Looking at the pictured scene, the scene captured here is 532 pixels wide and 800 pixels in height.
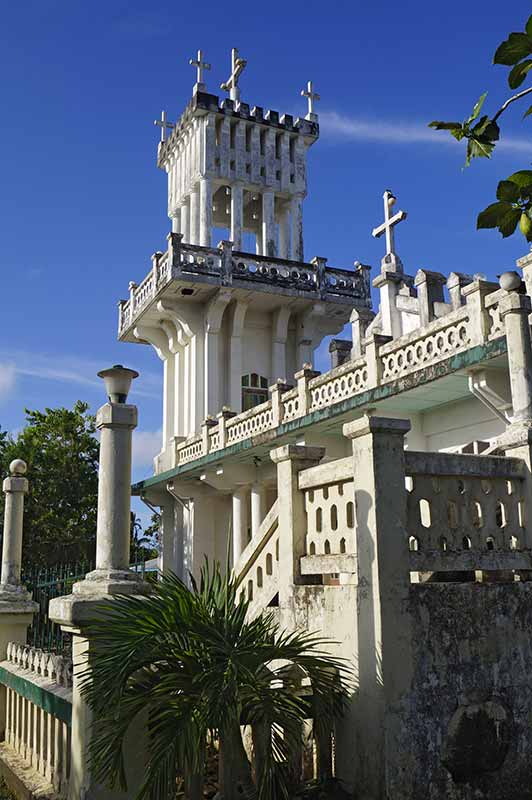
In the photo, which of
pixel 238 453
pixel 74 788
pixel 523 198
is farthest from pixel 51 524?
pixel 523 198

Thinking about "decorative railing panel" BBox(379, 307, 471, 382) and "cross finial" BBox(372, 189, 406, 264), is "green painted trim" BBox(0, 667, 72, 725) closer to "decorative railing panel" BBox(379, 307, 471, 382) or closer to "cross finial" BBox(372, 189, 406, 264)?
"decorative railing panel" BBox(379, 307, 471, 382)

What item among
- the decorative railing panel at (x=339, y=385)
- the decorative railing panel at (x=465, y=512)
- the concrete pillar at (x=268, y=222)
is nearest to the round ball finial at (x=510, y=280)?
the decorative railing panel at (x=465, y=512)

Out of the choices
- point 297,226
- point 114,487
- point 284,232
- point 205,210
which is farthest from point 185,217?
point 114,487

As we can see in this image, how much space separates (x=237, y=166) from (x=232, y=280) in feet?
14.8

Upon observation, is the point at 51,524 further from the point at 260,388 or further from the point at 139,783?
the point at 139,783

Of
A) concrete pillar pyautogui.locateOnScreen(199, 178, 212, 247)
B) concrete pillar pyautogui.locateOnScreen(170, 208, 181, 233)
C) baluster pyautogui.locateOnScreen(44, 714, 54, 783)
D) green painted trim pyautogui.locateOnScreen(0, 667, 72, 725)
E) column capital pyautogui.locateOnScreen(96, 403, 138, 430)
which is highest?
concrete pillar pyautogui.locateOnScreen(170, 208, 181, 233)

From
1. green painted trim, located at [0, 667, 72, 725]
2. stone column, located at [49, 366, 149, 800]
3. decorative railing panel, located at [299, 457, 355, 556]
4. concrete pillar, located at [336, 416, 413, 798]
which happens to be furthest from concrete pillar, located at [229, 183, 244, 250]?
concrete pillar, located at [336, 416, 413, 798]

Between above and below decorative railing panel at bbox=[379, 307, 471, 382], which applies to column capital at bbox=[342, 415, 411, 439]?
below

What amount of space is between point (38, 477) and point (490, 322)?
2213 cm

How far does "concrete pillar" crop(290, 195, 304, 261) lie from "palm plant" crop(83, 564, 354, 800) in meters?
19.7

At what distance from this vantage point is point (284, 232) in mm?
25547

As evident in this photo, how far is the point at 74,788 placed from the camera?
6055 millimetres

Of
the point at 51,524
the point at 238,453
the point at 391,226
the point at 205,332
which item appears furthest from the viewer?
the point at 51,524

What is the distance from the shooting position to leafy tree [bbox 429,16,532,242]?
86.9 inches
